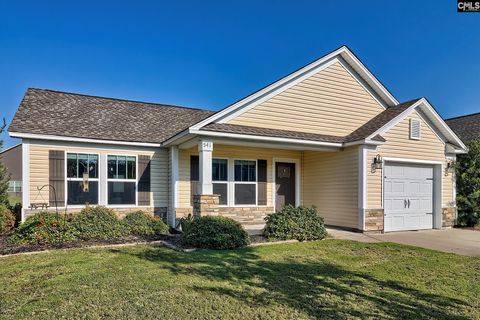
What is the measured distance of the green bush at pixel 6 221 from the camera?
987 cm

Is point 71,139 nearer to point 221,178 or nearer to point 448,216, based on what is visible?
point 221,178

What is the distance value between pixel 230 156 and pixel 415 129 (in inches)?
269

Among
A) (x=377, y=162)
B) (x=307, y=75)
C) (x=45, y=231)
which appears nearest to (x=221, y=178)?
(x=307, y=75)

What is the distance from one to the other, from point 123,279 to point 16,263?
2805 mm

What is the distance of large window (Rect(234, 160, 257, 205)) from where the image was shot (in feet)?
41.4

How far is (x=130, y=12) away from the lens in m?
13.4

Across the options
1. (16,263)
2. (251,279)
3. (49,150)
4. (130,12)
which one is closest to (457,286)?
(251,279)

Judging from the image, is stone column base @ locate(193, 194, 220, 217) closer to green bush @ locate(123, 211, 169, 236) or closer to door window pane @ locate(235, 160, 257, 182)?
green bush @ locate(123, 211, 169, 236)

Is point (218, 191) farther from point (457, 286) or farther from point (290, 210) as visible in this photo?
point (457, 286)

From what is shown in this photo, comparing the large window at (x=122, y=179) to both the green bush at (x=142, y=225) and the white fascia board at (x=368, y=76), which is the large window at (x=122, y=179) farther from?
the white fascia board at (x=368, y=76)

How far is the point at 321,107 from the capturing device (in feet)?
39.5

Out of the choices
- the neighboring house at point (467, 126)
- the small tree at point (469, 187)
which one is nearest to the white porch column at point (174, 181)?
the small tree at point (469, 187)

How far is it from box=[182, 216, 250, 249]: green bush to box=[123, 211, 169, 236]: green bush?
Result: 2131 mm

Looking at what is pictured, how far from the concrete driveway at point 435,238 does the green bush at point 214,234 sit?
333cm
